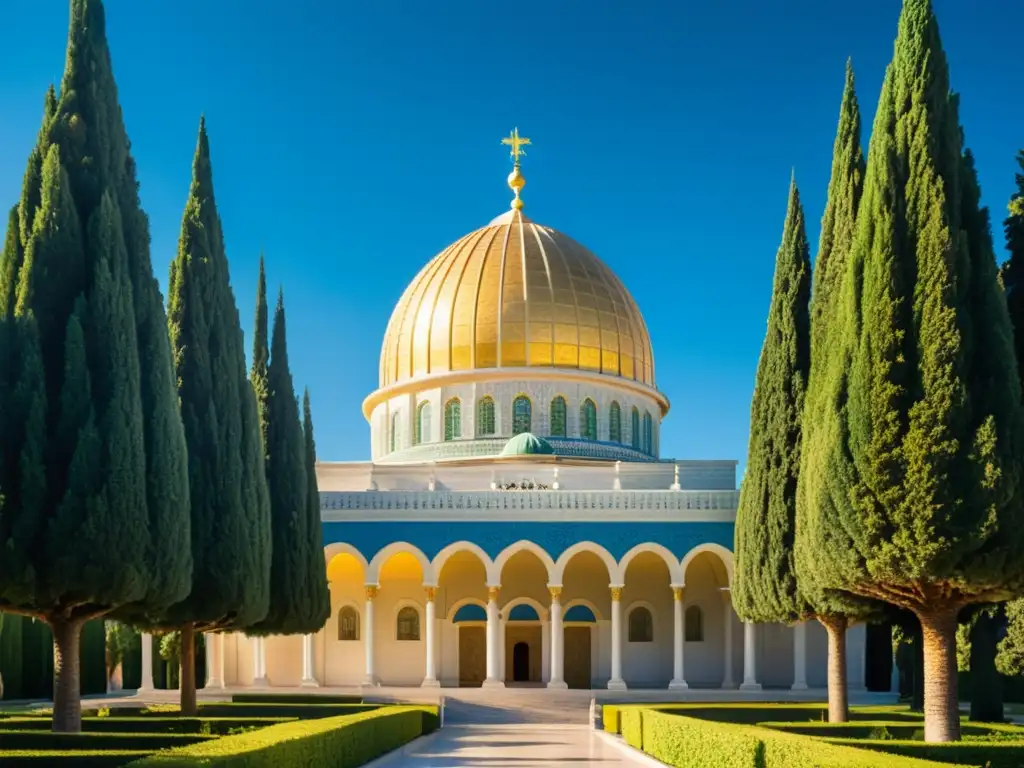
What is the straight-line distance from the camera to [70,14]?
1616cm

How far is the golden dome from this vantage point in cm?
4062

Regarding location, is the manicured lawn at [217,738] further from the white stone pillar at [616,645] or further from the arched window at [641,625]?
the arched window at [641,625]

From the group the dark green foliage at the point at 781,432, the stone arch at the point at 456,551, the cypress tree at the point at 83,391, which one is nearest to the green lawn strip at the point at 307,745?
the cypress tree at the point at 83,391

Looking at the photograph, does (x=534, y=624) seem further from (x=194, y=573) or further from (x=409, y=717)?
(x=194, y=573)

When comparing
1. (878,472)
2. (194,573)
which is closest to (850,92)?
(878,472)

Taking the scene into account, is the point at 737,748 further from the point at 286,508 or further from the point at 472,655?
the point at 472,655

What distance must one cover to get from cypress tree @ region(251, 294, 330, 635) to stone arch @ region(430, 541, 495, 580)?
28.6 ft

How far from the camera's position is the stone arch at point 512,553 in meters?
34.3

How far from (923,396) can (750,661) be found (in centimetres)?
2068

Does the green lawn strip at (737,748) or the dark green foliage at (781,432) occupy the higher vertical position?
the dark green foliage at (781,432)

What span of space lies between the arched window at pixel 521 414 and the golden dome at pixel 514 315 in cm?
114

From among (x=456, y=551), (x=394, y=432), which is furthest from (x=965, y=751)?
(x=394, y=432)

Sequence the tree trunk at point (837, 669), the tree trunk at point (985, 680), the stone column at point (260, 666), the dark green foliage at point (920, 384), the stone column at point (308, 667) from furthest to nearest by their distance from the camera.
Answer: the stone column at point (260, 666) → the stone column at point (308, 667) → the tree trunk at point (985, 680) → the tree trunk at point (837, 669) → the dark green foliage at point (920, 384)

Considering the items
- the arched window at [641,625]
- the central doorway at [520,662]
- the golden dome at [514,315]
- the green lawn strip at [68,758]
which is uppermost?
the golden dome at [514,315]
